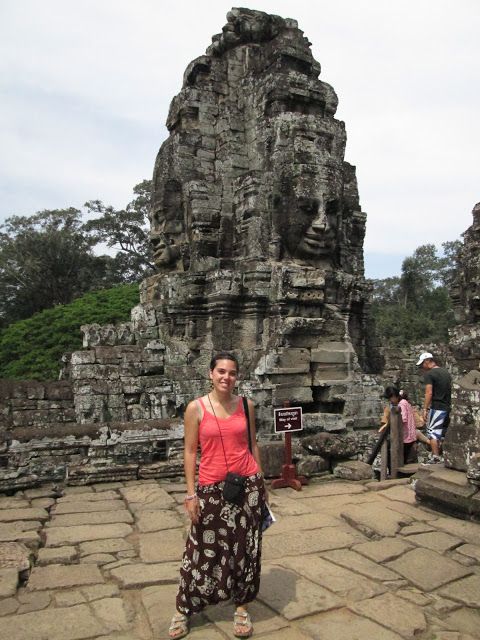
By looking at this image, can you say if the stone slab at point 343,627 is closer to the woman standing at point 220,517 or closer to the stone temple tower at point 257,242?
the woman standing at point 220,517

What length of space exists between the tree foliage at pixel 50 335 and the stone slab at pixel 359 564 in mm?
20560

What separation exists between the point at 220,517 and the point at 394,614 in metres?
1.20

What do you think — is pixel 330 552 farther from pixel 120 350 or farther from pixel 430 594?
pixel 120 350

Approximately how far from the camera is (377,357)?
34.8 ft

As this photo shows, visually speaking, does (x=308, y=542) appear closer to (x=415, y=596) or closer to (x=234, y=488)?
(x=415, y=596)

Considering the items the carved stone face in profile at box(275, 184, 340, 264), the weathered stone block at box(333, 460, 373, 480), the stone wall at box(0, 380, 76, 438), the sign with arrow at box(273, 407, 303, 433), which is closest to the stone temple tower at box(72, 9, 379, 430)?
the carved stone face in profile at box(275, 184, 340, 264)

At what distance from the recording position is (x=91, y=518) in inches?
209

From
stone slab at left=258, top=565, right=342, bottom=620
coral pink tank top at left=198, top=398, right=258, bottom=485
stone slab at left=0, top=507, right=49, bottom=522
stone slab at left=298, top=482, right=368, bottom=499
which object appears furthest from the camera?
stone slab at left=298, top=482, right=368, bottom=499

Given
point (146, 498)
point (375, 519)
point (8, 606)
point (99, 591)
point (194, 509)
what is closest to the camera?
point (194, 509)

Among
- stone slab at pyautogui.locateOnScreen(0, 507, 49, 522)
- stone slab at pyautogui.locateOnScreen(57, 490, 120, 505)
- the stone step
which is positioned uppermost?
the stone step

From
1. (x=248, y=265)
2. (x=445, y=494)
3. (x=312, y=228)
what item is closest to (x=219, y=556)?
(x=445, y=494)

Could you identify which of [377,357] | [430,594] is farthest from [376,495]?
[377,357]

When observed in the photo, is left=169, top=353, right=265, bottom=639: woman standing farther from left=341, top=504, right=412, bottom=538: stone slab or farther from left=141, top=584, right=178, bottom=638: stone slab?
left=341, top=504, right=412, bottom=538: stone slab

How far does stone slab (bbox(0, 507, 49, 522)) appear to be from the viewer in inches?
207
